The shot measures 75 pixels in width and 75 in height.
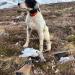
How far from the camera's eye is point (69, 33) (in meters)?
13.8

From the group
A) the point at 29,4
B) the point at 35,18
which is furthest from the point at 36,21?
the point at 29,4

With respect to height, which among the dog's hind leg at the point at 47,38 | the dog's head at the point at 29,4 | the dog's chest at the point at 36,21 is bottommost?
the dog's hind leg at the point at 47,38

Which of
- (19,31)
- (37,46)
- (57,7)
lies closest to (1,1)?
(57,7)

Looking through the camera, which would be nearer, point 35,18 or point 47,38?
point 35,18

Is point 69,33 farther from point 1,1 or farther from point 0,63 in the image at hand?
point 1,1

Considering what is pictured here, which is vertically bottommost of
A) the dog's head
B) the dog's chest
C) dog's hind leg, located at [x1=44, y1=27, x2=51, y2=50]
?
dog's hind leg, located at [x1=44, y1=27, x2=51, y2=50]

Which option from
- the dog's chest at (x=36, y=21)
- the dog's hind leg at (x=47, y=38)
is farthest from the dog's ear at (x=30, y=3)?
the dog's hind leg at (x=47, y=38)

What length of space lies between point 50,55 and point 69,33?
147 inches

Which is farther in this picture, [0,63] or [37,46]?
[37,46]

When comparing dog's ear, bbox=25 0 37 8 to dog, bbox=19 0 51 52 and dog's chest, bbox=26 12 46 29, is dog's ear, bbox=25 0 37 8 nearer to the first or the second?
dog, bbox=19 0 51 52

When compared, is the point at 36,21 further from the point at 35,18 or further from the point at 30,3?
the point at 30,3

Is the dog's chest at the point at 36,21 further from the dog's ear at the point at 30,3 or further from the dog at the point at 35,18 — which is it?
the dog's ear at the point at 30,3

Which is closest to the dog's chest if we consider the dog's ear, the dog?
the dog

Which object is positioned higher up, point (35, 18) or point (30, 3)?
point (30, 3)
